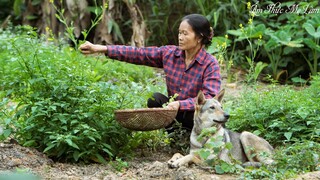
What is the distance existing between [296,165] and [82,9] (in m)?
6.62

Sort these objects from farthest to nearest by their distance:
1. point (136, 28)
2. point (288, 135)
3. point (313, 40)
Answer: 1. point (136, 28)
2. point (313, 40)
3. point (288, 135)

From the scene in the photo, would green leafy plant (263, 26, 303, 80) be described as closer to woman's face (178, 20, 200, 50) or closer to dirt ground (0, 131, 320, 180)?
woman's face (178, 20, 200, 50)

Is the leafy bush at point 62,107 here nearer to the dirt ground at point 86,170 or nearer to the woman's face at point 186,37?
the dirt ground at point 86,170

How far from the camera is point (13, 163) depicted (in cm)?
498

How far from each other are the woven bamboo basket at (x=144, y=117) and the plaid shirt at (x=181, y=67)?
51cm

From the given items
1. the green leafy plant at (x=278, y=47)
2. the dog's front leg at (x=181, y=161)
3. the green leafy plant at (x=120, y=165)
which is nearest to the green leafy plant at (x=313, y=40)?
the green leafy plant at (x=278, y=47)

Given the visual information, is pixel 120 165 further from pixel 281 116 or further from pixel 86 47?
pixel 281 116

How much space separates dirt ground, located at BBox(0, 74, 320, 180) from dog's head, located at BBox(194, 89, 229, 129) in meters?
0.40

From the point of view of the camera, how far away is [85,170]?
5141mm

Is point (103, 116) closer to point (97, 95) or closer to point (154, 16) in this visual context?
point (97, 95)

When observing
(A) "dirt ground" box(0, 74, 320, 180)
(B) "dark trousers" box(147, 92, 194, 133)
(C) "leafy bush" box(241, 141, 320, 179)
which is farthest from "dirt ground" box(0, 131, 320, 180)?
(B) "dark trousers" box(147, 92, 194, 133)

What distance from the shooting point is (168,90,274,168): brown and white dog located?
A: 5223 millimetres

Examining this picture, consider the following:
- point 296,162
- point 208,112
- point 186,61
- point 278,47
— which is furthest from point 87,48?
point 278,47

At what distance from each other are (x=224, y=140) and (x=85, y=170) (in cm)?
122
